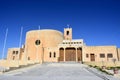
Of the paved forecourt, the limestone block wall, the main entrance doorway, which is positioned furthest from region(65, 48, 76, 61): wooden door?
the paved forecourt

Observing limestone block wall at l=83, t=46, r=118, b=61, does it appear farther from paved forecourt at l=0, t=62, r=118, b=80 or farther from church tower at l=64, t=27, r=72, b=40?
paved forecourt at l=0, t=62, r=118, b=80

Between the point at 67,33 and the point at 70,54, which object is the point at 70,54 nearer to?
the point at 70,54

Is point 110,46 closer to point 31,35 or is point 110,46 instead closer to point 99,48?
point 99,48

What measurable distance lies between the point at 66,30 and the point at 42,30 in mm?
8167

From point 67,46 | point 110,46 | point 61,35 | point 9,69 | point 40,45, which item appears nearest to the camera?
point 9,69

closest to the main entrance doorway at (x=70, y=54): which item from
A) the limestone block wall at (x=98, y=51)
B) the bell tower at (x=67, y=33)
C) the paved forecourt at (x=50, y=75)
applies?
Answer: the limestone block wall at (x=98, y=51)

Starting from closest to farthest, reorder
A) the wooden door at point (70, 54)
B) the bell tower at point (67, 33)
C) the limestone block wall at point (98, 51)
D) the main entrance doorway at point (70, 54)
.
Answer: the limestone block wall at point (98, 51) < the main entrance doorway at point (70, 54) < the wooden door at point (70, 54) < the bell tower at point (67, 33)

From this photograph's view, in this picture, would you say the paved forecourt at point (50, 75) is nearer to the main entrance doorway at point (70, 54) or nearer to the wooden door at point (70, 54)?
the main entrance doorway at point (70, 54)

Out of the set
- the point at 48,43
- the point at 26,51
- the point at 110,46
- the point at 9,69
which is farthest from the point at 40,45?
the point at 9,69

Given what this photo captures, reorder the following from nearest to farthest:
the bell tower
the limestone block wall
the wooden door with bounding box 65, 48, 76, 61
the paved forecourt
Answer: the paved forecourt
the limestone block wall
the wooden door with bounding box 65, 48, 76, 61
the bell tower

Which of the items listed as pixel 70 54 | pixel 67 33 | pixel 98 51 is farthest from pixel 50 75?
pixel 67 33

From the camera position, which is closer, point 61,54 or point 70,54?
point 70,54

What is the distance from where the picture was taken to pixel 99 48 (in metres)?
34.7

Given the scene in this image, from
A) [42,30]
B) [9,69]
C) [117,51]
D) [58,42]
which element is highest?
[42,30]
